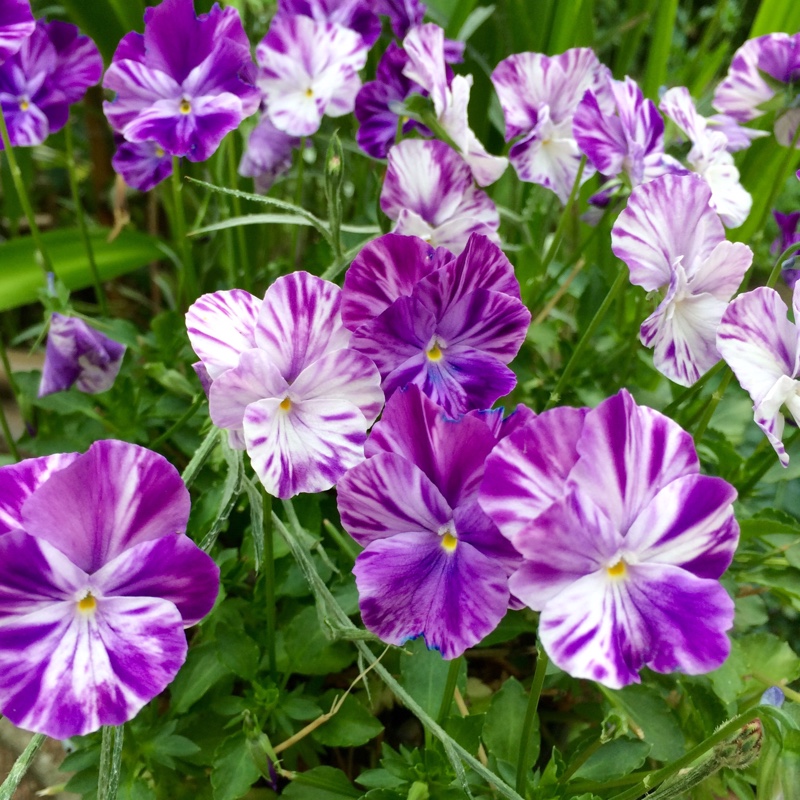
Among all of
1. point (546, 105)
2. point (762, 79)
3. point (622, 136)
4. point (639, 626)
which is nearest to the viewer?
point (639, 626)

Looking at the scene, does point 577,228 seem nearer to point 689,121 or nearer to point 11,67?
point 689,121

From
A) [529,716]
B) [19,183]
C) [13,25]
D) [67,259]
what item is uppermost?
[13,25]

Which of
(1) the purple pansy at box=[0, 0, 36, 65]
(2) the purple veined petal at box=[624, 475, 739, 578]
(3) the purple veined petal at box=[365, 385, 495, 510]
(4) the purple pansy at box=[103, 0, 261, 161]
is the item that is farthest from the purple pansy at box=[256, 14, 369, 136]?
(2) the purple veined petal at box=[624, 475, 739, 578]

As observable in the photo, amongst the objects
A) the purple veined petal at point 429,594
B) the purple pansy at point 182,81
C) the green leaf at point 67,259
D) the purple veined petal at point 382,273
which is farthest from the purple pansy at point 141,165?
the purple veined petal at point 429,594

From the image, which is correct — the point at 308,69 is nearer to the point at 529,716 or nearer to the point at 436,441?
the point at 436,441

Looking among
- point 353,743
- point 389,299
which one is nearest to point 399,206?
point 389,299

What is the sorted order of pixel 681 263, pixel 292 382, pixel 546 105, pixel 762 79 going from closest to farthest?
pixel 292 382 < pixel 681 263 < pixel 546 105 < pixel 762 79

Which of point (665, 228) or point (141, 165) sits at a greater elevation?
point (665, 228)

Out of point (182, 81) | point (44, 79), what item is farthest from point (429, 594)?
point (44, 79)
